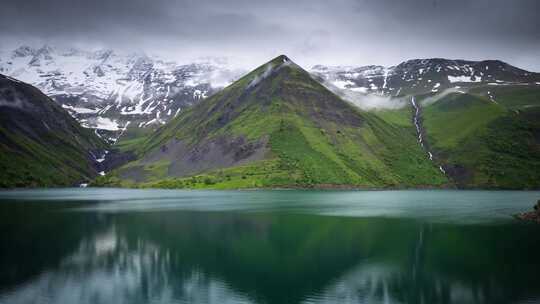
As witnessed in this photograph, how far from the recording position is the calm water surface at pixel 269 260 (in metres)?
41.5

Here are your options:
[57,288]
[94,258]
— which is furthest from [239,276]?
[94,258]

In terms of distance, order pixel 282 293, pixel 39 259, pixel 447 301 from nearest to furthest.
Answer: pixel 447 301
pixel 282 293
pixel 39 259

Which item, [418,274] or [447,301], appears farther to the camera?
[418,274]

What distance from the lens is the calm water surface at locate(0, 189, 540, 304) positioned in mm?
41500

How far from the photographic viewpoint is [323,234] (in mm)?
72438

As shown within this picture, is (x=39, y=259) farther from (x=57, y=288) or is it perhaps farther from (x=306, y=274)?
(x=306, y=274)

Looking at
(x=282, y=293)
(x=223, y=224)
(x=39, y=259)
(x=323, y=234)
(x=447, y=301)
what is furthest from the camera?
(x=223, y=224)

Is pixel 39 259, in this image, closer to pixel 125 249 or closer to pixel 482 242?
pixel 125 249

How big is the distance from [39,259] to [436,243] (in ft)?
164

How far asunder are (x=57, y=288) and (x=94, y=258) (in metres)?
14.4

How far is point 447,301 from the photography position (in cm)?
3894

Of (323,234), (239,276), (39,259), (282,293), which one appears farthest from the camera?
(323,234)

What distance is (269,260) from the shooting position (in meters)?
54.8

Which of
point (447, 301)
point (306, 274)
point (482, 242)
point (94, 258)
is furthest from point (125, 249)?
point (482, 242)
